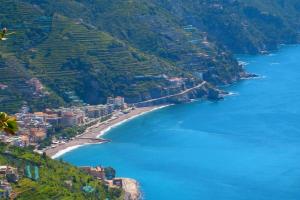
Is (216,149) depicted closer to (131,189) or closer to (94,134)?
(94,134)

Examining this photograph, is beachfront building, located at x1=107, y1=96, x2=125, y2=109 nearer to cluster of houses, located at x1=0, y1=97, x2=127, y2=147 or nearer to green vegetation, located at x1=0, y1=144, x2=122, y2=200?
cluster of houses, located at x1=0, y1=97, x2=127, y2=147

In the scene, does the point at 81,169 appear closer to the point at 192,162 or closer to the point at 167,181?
→ the point at 167,181

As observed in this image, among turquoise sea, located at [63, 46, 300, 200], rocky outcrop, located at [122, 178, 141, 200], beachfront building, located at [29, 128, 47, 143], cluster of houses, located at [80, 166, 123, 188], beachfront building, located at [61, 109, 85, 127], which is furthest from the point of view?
beachfront building, located at [61, 109, 85, 127]

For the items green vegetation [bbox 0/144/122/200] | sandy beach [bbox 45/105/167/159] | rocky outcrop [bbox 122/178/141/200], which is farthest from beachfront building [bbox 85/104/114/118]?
green vegetation [bbox 0/144/122/200]

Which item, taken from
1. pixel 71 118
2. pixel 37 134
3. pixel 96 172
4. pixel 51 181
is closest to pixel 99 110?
pixel 71 118

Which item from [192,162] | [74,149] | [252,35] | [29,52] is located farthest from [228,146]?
[252,35]
